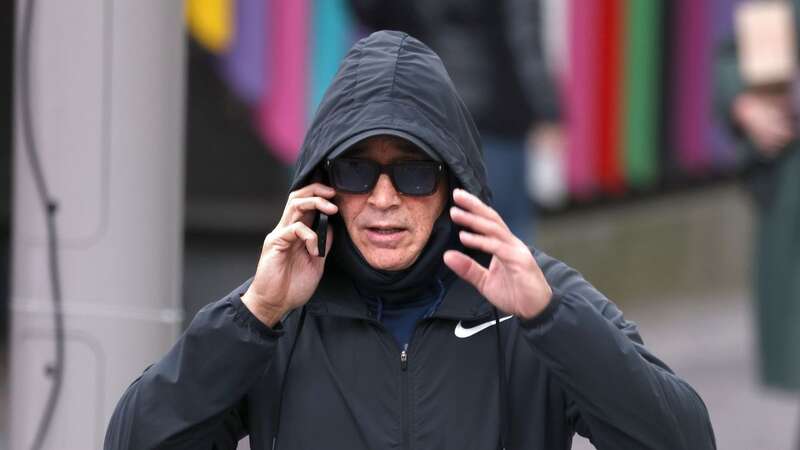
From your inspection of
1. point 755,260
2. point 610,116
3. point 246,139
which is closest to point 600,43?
point 610,116

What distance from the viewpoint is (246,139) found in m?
8.73

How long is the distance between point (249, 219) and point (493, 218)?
19.8ft

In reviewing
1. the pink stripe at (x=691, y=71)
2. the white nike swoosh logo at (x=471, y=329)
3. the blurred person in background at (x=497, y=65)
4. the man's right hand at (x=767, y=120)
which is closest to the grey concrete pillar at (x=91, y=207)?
the white nike swoosh logo at (x=471, y=329)

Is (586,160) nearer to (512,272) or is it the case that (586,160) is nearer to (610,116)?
(610,116)

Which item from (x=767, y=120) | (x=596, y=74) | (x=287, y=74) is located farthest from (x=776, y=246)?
(x=596, y=74)

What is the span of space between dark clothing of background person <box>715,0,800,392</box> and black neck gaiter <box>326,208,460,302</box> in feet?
12.1

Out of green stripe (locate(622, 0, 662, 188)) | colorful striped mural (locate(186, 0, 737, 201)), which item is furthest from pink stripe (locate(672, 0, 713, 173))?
green stripe (locate(622, 0, 662, 188))

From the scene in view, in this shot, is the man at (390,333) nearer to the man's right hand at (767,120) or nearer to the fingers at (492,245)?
the fingers at (492,245)

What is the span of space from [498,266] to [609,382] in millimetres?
249

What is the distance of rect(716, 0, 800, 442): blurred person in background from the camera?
657 cm

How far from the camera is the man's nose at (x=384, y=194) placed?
9.91 feet

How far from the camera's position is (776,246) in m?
6.66

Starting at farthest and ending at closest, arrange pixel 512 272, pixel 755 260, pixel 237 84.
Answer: pixel 237 84, pixel 755 260, pixel 512 272

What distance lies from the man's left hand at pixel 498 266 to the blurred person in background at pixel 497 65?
4.03 meters
